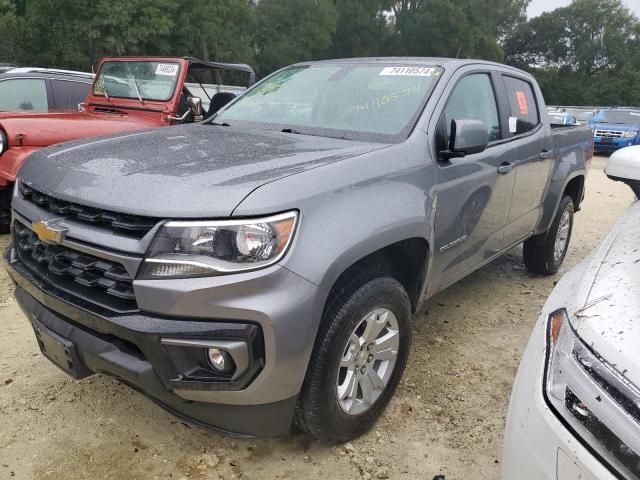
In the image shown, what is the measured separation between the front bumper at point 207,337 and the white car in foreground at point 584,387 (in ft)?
2.45

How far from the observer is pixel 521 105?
12.7ft

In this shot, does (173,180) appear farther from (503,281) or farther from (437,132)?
(503,281)

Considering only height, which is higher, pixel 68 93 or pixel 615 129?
pixel 68 93

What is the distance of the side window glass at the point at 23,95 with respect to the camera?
584cm

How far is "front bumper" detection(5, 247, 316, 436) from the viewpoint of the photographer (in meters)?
1.77

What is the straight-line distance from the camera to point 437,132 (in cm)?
274

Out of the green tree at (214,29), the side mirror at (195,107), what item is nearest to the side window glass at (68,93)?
the side mirror at (195,107)

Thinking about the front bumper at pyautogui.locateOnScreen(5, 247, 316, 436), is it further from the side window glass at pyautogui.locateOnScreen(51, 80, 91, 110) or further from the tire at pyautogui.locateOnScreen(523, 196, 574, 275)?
the side window glass at pyautogui.locateOnScreen(51, 80, 91, 110)

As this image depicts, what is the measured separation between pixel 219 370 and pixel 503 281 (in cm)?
341

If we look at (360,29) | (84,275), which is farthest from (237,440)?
(360,29)

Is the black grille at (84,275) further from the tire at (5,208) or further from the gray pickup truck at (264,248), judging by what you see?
the tire at (5,208)

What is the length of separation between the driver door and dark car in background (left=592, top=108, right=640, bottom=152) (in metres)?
14.8

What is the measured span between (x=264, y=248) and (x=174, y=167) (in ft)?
1.83

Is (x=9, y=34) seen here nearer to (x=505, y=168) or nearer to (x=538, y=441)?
(x=505, y=168)
